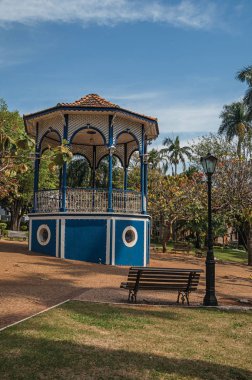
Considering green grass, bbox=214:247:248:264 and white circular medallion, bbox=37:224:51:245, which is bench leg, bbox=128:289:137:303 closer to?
white circular medallion, bbox=37:224:51:245

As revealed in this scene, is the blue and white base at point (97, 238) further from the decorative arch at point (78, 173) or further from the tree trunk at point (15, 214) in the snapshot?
the tree trunk at point (15, 214)

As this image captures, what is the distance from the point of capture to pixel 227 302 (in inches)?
452

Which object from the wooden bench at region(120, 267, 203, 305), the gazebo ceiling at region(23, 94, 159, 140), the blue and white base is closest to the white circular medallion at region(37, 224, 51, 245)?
the blue and white base

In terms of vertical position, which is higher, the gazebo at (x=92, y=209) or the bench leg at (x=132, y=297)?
the gazebo at (x=92, y=209)

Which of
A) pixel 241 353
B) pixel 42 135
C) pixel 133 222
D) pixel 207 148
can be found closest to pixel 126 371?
pixel 241 353

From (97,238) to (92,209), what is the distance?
1.34 metres

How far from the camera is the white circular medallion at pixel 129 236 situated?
19.2 meters

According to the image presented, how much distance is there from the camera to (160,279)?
417 inches

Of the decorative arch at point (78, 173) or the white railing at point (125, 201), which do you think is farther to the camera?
the decorative arch at point (78, 173)

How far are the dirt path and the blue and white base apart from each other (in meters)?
0.80

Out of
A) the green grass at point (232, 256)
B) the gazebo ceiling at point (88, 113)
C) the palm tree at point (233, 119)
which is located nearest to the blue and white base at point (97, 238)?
the gazebo ceiling at point (88, 113)

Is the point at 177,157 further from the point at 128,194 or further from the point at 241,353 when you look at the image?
the point at 241,353

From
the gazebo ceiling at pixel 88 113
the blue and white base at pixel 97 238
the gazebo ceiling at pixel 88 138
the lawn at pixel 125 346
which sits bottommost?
the lawn at pixel 125 346

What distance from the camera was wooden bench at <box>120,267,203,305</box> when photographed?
34.3 feet
